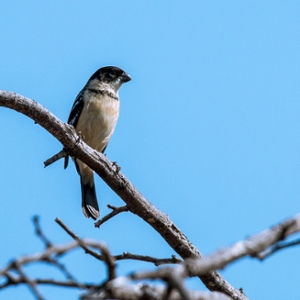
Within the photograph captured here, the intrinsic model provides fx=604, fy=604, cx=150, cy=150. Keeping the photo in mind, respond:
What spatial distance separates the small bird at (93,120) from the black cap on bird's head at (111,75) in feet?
0.50

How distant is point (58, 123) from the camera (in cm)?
490

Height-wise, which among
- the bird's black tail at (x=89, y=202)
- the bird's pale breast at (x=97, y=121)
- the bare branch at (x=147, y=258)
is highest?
the bird's pale breast at (x=97, y=121)

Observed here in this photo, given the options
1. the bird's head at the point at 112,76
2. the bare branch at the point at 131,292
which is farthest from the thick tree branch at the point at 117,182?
the bird's head at the point at 112,76

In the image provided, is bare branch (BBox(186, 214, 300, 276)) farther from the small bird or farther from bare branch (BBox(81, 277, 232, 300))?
the small bird

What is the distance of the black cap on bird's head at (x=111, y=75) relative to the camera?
8.62 meters

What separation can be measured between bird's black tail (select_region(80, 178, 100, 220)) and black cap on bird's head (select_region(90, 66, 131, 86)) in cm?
155

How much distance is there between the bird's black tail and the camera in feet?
25.1

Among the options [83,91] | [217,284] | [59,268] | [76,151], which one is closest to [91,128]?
[83,91]

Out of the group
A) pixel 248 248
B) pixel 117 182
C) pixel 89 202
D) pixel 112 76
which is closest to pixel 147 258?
pixel 117 182

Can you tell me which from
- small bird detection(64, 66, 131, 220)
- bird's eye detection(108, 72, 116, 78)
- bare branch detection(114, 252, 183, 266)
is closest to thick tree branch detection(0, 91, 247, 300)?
bare branch detection(114, 252, 183, 266)

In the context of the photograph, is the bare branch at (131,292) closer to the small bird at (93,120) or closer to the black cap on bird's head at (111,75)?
the small bird at (93,120)

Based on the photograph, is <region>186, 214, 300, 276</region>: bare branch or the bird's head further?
the bird's head

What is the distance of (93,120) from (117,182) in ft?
8.82

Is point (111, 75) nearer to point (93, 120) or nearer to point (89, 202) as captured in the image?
point (93, 120)
